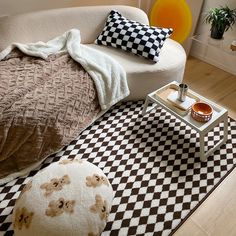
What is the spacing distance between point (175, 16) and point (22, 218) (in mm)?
2244

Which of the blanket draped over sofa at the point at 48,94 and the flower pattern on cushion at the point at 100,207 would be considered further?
the blanket draped over sofa at the point at 48,94


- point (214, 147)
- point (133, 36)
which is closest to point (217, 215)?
point (214, 147)

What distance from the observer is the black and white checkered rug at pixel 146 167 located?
1.55 meters

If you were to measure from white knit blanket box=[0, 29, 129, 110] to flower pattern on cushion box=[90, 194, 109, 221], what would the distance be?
85cm

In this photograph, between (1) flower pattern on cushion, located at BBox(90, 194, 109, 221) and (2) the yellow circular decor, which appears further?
(2) the yellow circular decor

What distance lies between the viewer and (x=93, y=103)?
1991 mm

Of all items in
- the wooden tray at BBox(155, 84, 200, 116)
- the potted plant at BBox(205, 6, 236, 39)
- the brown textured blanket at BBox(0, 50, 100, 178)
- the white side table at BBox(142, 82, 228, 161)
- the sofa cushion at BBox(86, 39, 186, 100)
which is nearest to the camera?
the brown textured blanket at BBox(0, 50, 100, 178)

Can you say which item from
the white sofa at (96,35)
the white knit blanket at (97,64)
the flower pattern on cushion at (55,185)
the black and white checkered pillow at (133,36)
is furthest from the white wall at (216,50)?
the flower pattern on cushion at (55,185)

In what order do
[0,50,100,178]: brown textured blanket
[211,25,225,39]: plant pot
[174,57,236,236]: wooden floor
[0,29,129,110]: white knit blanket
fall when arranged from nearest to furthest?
[174,57,236,236]: wooden floor < [0,50,100,178]: brown textured blanket < [0,29,129,110]: white knit blanket < [211,25,225,39]: plant pot

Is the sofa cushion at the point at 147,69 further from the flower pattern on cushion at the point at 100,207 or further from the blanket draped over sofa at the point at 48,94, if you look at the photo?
the flower pattern on cushion at the point at 100,207

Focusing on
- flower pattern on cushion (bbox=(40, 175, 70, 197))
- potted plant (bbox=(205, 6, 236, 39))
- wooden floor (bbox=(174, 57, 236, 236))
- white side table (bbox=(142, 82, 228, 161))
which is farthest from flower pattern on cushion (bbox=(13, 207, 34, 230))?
potted plant (bbox=(205, 6, 236, 39))

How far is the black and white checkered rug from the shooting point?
1555 millimetres

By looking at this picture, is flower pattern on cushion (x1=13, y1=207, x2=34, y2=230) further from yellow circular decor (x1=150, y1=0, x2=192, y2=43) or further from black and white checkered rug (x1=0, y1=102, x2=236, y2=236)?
yellow circular decor (x1=150, y1=0, x2=192, y2=43)

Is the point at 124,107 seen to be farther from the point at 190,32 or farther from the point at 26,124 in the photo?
the point at 190,32
